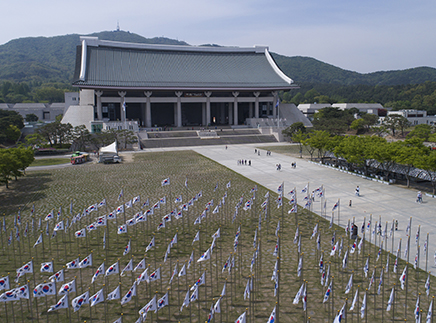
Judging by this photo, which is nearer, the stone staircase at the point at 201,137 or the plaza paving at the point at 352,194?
the plaza paving at the point at 352,194

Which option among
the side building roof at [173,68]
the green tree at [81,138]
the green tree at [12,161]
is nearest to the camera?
the green tree at [12,161]

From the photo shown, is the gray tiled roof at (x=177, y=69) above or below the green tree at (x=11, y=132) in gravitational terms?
above

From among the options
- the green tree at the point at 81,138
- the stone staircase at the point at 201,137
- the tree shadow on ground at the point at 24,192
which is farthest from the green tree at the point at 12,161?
the stone staircase at the point at 201,137

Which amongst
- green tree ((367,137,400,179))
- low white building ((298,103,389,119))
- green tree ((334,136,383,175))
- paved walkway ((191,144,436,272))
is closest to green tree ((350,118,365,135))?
low white building ((298,103,389,119))

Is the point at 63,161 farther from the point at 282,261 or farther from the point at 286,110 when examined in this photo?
the point at 286,110

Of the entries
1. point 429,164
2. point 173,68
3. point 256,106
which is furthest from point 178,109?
point 429,164

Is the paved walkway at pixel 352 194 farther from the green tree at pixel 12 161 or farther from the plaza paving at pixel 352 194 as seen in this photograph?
the green tree at pixel 12 161

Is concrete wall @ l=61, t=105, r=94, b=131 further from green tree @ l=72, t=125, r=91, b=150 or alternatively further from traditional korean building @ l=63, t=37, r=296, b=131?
green tree @ l=72, t=125, r=91, b=150
